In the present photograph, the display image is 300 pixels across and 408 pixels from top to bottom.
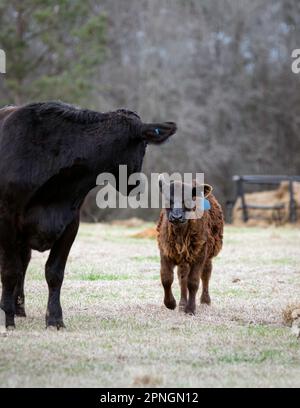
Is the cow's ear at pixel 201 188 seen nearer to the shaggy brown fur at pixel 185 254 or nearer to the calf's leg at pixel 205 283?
the shaggy brown fur at pixel 185 254

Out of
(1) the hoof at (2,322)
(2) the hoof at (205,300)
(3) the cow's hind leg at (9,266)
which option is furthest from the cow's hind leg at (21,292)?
(2) the hoof at (205,300)

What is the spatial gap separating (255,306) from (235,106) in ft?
92.0

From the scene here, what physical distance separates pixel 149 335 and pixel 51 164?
1851mm

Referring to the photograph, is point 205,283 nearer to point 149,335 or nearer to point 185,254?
point 185,254

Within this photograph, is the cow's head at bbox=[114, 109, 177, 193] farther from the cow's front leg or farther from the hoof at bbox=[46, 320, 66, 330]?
the hoof at bbox=[46, 320, 66, 330]

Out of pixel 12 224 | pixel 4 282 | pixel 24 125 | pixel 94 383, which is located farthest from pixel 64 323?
pixel 94 383

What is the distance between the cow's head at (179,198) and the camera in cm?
859

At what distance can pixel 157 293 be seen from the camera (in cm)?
1046

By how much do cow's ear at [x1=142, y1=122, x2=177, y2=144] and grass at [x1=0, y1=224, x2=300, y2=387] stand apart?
6.08 feet

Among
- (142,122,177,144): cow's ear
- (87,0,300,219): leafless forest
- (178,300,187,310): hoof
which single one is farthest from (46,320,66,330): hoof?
(87,0,300,219): leafless forest

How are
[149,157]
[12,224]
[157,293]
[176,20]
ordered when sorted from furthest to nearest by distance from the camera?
[176,20]
[149,157]
[157,293]
[12,224]
